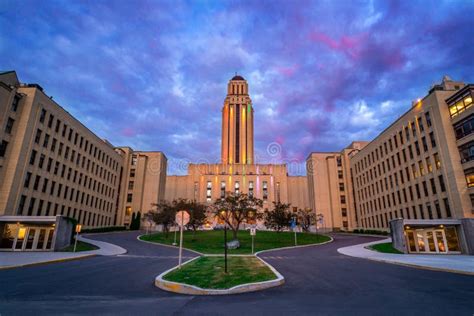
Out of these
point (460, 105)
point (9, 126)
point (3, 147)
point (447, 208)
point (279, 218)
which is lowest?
point (279, 218)

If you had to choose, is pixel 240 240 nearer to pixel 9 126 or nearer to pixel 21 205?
pixel 21 205

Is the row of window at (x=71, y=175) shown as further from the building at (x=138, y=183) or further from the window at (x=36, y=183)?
the building at (x=138, y=183)

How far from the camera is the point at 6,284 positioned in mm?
9703

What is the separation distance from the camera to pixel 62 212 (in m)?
47.6

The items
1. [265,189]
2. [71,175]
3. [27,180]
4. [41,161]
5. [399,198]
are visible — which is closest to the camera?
[27,180]

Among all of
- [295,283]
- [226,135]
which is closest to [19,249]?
[295,283]

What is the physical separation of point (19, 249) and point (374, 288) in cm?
3645

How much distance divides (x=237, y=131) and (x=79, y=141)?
72961 mm

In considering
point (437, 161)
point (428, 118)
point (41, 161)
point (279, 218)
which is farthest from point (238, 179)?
point (437, 161)

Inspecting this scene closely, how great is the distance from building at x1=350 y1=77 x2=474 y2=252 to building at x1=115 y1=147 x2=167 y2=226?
62050 mm

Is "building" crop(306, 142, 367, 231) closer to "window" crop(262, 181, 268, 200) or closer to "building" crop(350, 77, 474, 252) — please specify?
"building" crop(350, 77, 474, 252)

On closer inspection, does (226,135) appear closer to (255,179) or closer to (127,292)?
(255,179)

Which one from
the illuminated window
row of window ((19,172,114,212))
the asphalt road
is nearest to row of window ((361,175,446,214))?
the illuminated window

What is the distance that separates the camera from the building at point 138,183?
242 ft
